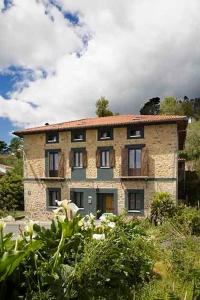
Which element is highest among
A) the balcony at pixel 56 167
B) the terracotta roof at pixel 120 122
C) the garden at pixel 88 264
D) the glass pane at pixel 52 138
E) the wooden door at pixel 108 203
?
the terracotta roof at pixel 120 122

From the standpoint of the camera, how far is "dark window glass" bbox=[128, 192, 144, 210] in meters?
23.7

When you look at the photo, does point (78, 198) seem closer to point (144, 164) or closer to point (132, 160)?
point (132, 160)

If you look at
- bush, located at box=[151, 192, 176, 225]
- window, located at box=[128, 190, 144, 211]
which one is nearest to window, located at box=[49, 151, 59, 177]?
window, located at box=[128, 190, 144, 211]

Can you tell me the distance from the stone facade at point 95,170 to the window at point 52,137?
0.27 meters

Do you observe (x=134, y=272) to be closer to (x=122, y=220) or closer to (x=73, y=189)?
(x=122, y=220)

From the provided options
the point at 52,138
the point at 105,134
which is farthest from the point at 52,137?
the point at 105,134

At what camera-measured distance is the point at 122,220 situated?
840cm

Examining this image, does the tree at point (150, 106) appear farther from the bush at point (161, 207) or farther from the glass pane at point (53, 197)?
the bush at point (161, 207)

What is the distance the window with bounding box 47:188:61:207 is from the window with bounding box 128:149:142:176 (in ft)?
20.3

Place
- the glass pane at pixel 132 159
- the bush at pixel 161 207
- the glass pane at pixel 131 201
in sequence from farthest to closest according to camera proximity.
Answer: the glass pane at pixel 131 201 < the glass pane at pixel 132 159 < the bush at pixel 161 207

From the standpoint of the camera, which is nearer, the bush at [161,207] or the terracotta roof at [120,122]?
the bush at [161,207]

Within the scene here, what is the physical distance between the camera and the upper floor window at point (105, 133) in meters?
24.5

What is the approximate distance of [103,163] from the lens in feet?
81.2

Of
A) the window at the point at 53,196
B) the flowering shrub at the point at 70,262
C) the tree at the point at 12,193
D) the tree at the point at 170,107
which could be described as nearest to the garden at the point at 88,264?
the flowering shrub at the point at 70,262
